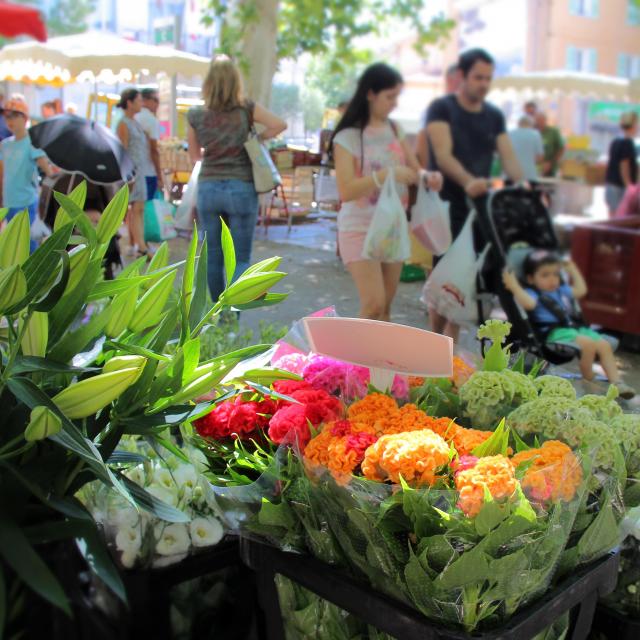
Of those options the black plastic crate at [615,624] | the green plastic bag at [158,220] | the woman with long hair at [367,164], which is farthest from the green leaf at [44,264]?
the woman with long hair at [367,164]

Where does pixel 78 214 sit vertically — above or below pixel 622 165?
below

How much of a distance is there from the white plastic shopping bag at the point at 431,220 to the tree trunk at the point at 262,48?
3.61 m

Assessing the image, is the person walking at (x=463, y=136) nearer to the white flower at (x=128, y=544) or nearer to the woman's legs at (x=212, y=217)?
the woman's legs at (x=212, y=217)

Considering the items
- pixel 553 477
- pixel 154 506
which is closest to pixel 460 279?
pixel 553 477

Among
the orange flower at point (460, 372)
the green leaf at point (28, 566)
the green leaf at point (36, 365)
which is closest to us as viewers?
the green leaf at point (28, 566)

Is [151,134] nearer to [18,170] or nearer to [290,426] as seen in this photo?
[18,170]

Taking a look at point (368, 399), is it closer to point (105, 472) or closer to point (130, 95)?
point (105, 472)

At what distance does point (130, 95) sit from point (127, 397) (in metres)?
4.66

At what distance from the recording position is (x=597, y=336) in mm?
4199

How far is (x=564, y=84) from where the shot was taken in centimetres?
1658

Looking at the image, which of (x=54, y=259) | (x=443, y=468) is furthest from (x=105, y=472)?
(x=443, y=468)

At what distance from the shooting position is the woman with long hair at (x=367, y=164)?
3.73 meters

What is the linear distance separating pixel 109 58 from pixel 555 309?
11.5 feet

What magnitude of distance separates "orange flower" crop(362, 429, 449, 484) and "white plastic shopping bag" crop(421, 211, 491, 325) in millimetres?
2914
